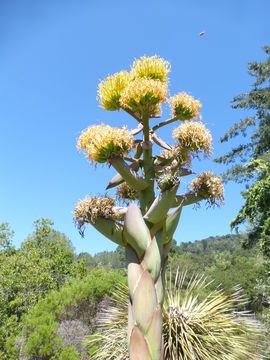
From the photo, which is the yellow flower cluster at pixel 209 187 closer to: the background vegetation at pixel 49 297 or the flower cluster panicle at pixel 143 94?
the flower cluster panicle at pixel 143 94

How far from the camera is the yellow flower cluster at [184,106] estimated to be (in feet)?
12.5

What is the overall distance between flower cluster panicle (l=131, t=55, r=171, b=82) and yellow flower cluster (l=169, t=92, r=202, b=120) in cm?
28

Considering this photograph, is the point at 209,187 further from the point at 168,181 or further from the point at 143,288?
the point at 143,288

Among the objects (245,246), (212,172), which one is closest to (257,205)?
(245,246)

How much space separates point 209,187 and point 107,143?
1.07 metres

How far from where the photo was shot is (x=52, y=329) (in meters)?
13.1

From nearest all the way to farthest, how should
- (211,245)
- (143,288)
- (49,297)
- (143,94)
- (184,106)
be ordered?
(143,288), (143,94), (184,106), (49,297), (211,245)

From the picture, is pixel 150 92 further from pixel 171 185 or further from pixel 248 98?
pixel 248 98

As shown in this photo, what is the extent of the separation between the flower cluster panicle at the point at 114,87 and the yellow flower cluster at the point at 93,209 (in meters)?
1.01

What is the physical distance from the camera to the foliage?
13.0 metres

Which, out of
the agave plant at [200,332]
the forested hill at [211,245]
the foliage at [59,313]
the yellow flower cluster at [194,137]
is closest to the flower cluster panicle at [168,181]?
the yellow flower cluster at [194,137]

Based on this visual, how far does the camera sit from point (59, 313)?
1402 centimetres

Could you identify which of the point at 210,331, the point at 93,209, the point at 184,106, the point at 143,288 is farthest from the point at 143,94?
the point at 210,331

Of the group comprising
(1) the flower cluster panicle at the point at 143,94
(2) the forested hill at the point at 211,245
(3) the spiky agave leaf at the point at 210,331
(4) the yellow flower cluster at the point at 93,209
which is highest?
(2) the forested hill at the point at 211,245
